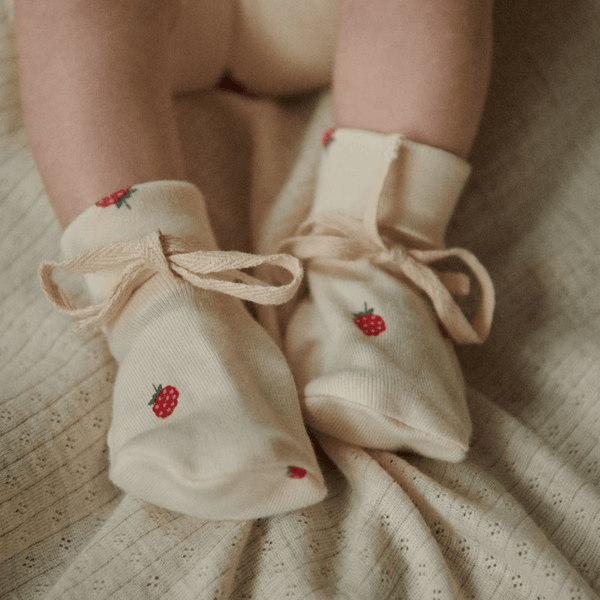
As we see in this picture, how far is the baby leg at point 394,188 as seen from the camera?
53 cm

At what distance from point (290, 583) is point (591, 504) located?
10.1 inches

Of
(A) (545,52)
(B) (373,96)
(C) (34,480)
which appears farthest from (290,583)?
(A) (545,52)

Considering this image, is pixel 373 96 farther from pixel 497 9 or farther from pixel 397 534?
pixel 397 534

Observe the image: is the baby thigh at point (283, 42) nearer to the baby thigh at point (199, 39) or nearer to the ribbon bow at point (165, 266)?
the baby thigh at point (199, 39)

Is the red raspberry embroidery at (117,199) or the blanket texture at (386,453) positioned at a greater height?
the red raspberry embroidery at (117,199)

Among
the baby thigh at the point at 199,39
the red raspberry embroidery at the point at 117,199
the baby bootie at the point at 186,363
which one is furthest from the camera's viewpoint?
the baby thigh at the point at 199,39

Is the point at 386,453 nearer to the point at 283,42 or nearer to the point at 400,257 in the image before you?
the point at 400,257

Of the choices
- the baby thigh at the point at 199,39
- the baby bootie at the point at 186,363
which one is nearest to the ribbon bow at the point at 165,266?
the baby bootie at the point at 186,363

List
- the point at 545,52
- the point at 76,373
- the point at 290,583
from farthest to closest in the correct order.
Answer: the point at 545,52
the point at 76,373
the point at 290,583

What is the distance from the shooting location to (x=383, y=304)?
539 millimetres

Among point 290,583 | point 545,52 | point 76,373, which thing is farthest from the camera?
point 545,52

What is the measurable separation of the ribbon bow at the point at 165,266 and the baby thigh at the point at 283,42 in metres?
0.31

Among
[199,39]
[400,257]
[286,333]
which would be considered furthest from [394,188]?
[199,39]

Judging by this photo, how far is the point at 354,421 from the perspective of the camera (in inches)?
18.7
